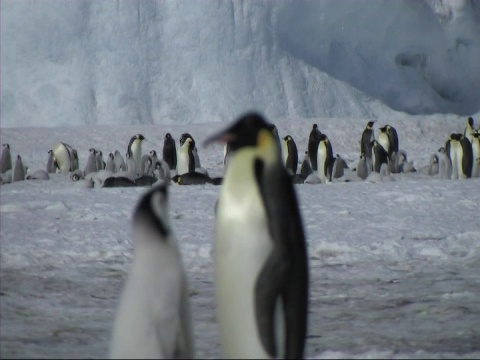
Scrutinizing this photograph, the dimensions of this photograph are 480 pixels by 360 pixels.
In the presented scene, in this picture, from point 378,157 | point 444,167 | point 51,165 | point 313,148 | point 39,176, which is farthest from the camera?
point 313,148

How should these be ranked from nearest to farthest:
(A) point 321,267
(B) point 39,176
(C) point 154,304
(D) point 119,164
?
(C) point 154,304 < (A) point 321,267 < (B) point 39,176 < (D) point 119,164

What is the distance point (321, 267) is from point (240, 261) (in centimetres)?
334

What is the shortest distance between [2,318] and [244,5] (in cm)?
2118

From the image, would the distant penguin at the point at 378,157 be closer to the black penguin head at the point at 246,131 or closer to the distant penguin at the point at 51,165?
the distant penguin at the point at 51,165

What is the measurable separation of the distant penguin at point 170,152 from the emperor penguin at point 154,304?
538 inches

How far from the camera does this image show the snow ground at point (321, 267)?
13.0 ft

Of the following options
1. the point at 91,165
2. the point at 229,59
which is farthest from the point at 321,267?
the point at 229,59

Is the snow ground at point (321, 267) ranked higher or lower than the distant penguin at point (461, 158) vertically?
lower

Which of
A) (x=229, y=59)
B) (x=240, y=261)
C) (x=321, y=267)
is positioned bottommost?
(x=321, y=267)

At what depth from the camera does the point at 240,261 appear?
9.08 ft

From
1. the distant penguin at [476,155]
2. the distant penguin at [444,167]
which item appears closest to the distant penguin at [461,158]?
the distant penguin at [476,155]

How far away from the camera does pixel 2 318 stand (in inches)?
175

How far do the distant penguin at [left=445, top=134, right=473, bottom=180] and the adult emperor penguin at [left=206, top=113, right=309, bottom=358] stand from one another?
38.2ft

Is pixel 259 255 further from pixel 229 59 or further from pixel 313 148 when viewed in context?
pixel 229 59
